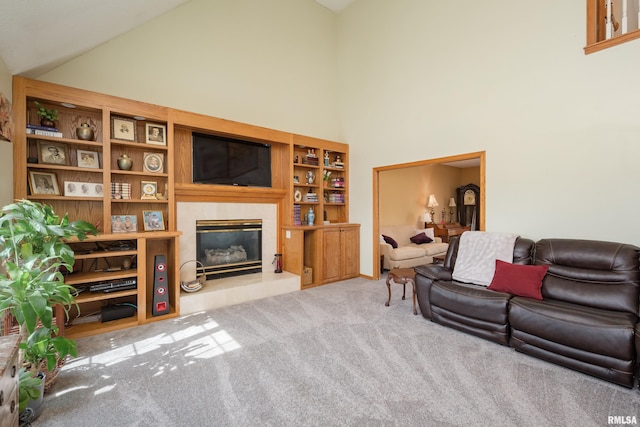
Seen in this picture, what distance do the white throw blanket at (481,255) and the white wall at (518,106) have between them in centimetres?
44

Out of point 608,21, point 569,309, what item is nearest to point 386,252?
point 569,309

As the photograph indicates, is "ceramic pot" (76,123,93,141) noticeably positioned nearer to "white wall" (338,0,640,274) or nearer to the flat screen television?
the flat screen television

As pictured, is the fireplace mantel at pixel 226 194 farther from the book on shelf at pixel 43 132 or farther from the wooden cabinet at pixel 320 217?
the book on shelf at pixel 43 132

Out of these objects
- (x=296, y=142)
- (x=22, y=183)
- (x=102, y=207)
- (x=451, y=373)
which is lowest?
(x=451, y=373)

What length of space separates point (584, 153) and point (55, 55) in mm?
5390

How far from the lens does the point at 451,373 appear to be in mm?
2137

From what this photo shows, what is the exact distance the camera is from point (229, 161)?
4.15 meters

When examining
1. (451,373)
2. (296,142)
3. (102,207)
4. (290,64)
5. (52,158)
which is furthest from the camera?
(290,64)

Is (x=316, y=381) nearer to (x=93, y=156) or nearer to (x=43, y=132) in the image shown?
(x=93, y=156)

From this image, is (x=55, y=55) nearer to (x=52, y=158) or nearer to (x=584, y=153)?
(x=52, y=158)

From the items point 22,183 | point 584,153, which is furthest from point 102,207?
point 584,153

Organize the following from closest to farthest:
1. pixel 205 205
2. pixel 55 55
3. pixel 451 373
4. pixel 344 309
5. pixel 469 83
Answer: pixel 451 373, pixel 55 55, pixel 344 309, pixel 469 83, pixel 205 205

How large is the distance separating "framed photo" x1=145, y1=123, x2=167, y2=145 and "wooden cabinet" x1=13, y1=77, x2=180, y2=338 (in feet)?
0.04

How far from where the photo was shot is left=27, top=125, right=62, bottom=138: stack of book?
278cm
